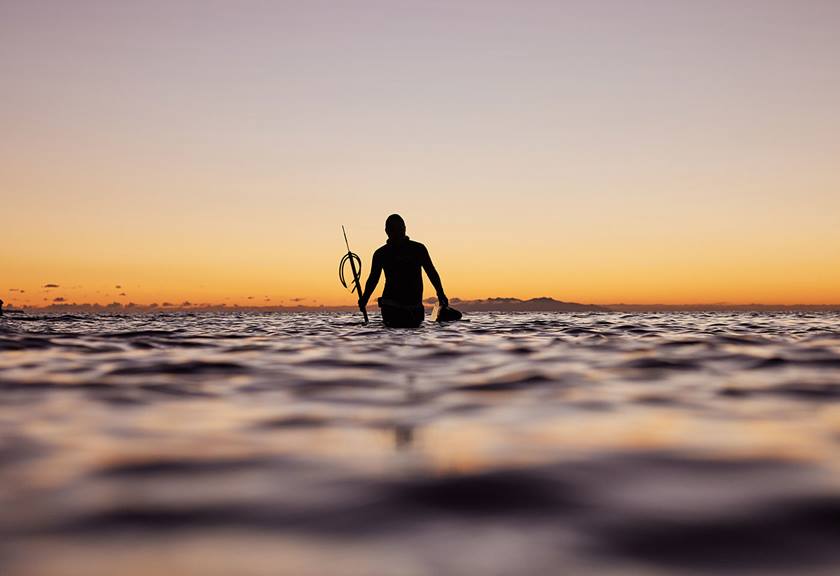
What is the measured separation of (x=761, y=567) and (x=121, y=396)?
5034 millimetres

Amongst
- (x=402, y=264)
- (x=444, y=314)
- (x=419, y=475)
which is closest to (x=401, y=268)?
(x=402, y=264)

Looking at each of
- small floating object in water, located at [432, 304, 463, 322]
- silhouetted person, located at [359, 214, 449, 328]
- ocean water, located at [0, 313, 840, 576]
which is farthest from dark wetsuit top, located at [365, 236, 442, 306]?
ocean water, located at [0, 313, 840, 576]

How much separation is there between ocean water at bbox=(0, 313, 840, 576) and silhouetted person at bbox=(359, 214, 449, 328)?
346 inches

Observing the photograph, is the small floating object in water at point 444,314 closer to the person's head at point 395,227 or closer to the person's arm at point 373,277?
the person's arm at point 373,277

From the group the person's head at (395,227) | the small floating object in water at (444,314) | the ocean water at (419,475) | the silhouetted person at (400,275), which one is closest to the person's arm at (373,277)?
the silhouetted person at (400,275)

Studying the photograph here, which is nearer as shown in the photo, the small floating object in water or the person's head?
the person's head

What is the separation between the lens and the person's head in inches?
606

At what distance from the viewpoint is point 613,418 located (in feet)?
15.1

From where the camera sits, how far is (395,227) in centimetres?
1541

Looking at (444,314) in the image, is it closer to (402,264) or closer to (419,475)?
(402,264)

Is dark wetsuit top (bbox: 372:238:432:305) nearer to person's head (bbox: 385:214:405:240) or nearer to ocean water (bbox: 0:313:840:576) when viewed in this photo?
person's head (bbox: 385:214:405:240)

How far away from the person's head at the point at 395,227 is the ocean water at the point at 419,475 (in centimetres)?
883

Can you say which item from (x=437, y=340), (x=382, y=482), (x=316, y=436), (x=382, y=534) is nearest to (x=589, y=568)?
(x=382, y=534)

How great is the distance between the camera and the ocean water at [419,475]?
2148mm
